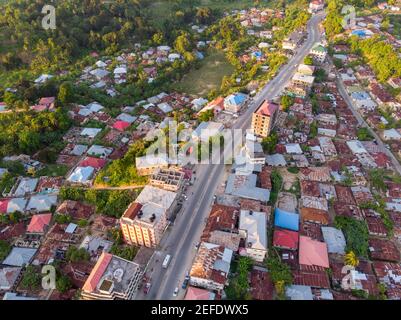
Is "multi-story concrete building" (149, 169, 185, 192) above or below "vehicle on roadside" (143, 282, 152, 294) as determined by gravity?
above

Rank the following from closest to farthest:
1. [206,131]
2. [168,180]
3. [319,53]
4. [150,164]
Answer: [168,180]
[150,164]
[206,131]
[319,53]

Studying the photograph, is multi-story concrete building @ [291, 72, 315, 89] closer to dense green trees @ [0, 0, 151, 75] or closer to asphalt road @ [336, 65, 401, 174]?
asphalt road @ [336, 65, 401, 174]

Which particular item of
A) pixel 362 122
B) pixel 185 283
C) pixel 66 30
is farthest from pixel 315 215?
pixel 66 30

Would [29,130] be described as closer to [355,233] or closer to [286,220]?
[286,220]

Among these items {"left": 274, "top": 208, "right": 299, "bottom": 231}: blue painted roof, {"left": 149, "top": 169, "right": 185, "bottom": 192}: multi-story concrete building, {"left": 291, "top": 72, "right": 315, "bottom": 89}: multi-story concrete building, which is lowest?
{"left": 274, "top": 208, "right": 299, "bottom": 231}: blue painted roof

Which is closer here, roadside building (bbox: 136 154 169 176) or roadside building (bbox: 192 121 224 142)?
roadside building (bbox: 136 154 169 176)

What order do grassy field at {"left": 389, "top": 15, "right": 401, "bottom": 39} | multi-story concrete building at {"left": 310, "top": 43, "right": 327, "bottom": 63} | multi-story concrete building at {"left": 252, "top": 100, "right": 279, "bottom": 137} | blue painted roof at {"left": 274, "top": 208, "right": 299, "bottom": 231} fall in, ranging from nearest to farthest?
1. blue painted roof at {"left": 274, "top": 208, "right": 299, "bottom": 231}
2. multi-story concrete building at {"left": 252, "top": 100, "right": 279, "bottom": 137}
3. multi-story concrete building at {"left": 310, "top": 43, "right": 327, "bottom": 63}
4. grassy field at {"left": 389, "top": 15, "right": 401, "bottom": 39}

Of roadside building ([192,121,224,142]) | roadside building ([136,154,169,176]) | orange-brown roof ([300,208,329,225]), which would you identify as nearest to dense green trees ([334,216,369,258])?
orange-brown roof ([300,208,329,225])
